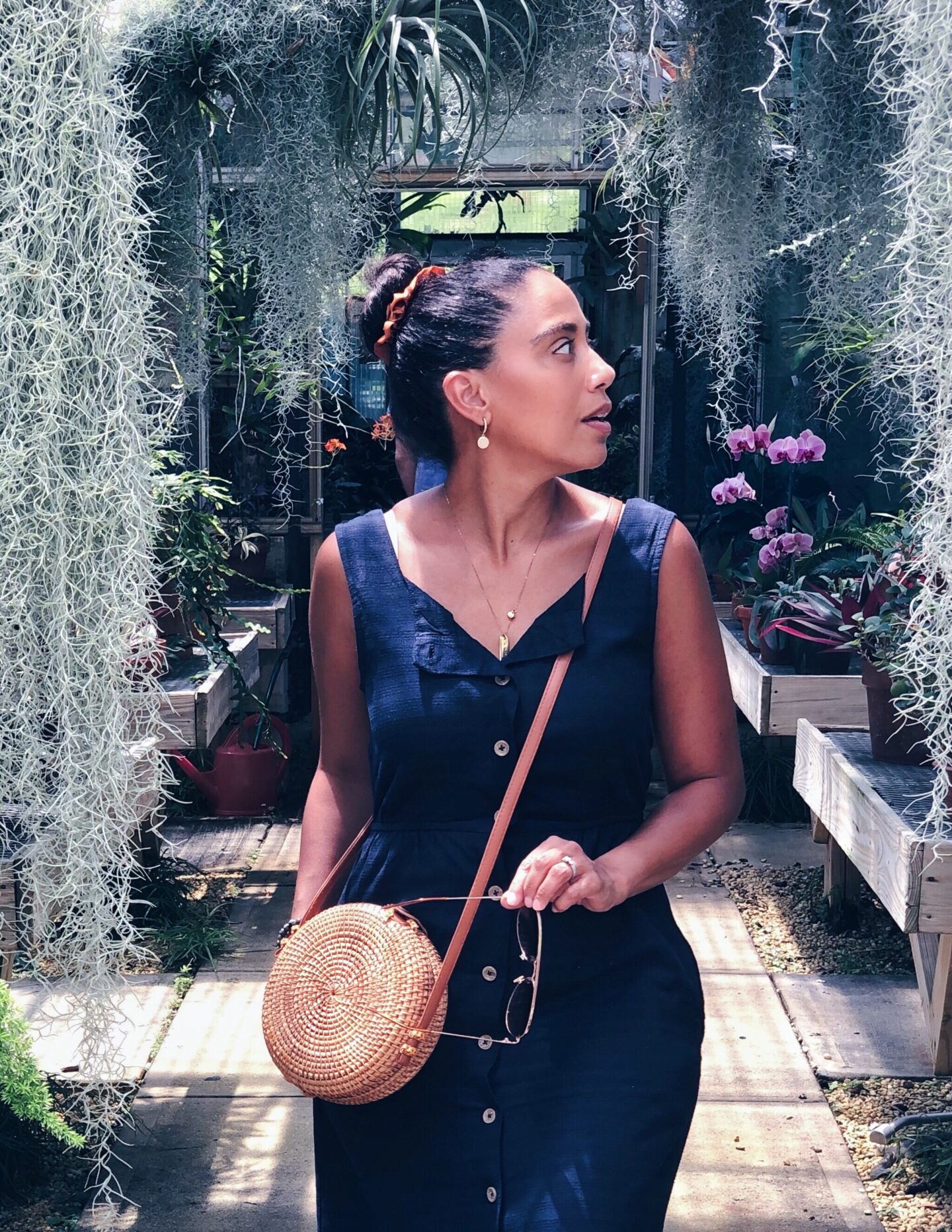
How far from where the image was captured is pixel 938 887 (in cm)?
228

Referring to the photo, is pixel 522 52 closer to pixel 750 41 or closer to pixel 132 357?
pixel 750 41

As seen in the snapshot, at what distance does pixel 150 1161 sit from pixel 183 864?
5.34 ft

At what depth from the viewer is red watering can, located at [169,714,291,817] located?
5.11 meters

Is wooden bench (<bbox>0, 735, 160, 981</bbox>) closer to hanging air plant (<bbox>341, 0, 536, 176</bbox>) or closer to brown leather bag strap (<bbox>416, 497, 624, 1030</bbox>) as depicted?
brown leather bag strap (<bbox>416, 497, 624, 1030</bbox>)

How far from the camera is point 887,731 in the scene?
9.52 feet

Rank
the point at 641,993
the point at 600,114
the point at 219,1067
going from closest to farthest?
the point at 641,993 → the point at 600,114 → the point at 219,1067

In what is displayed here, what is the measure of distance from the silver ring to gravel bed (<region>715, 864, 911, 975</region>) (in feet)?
8.36

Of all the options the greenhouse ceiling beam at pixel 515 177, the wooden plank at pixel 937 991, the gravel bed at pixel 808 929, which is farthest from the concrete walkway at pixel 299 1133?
the greenhouse ceiling beam at pixel 515 177

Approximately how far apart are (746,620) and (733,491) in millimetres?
597

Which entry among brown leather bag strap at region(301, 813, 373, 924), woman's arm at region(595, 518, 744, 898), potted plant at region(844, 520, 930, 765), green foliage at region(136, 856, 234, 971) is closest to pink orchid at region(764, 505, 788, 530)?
potted plant at region(844, 520, 930, 765)

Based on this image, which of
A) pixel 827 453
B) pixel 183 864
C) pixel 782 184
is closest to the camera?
pixel 782 184

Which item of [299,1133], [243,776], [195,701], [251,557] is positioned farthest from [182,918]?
[251,557]

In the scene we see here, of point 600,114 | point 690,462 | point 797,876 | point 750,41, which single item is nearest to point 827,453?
point 690,462

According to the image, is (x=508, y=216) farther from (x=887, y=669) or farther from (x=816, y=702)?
(x=887, y=669)
